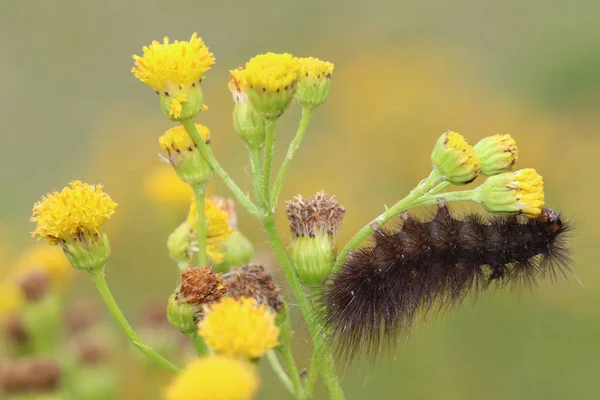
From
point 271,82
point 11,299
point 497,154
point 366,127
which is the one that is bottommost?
point 497,154

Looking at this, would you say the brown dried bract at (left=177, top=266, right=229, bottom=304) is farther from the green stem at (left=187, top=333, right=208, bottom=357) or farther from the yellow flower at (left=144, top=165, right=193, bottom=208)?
the yellow flower at (left=144, top=165, right=193, bottom=208)

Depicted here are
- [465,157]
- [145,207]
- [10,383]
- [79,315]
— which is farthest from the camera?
[145,207]

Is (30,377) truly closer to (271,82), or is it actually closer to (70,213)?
(70,213)

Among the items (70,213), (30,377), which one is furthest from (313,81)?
(30,377)

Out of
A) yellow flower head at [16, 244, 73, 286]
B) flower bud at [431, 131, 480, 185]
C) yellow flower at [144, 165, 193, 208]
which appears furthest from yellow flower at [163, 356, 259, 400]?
yellow flower head at [16, 244, 73, 286]

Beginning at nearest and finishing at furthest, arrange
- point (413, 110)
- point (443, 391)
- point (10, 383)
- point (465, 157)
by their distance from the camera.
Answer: point (465, 157) → point (10, 383) → point (443, 391) → point (413, 110)

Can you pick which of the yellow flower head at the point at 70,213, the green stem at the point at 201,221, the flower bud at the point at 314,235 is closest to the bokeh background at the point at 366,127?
the flower bud at the point at 314,235

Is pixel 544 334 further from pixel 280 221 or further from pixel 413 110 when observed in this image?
pixel 413 110

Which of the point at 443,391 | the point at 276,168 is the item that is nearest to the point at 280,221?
the point at 276,168
